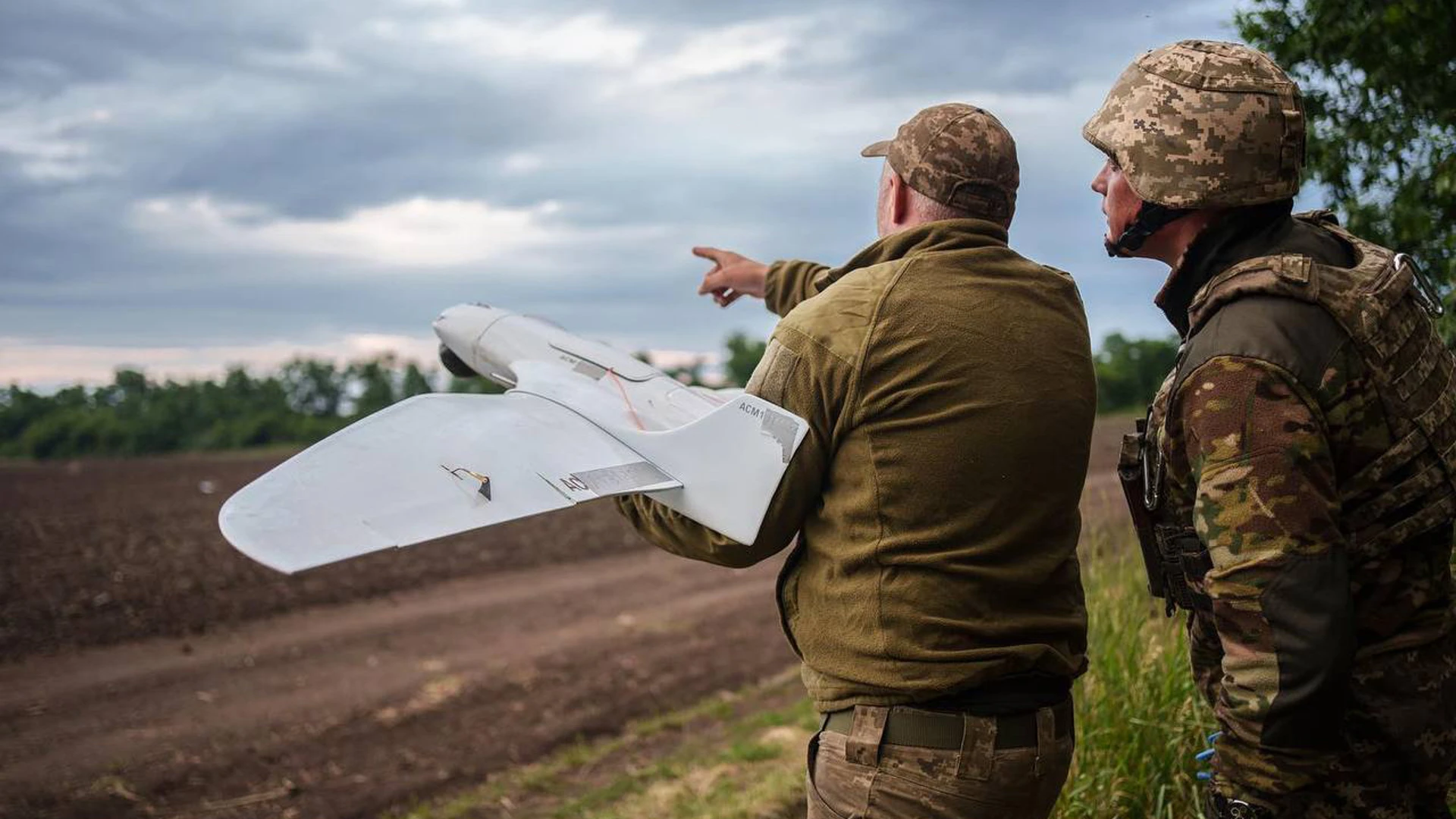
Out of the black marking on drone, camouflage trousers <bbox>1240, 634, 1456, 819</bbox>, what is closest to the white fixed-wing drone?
the black marking on drone

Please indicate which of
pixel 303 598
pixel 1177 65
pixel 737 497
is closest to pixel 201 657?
pixel 303 598

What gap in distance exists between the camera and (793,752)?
7043 millimetres

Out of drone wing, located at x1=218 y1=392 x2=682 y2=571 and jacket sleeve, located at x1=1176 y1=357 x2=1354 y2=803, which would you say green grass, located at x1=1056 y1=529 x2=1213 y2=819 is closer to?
jacket sleeve, located at x1=1176 y1=357 x2=1354 y2=803

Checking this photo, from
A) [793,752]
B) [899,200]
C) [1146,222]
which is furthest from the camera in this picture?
[793,752]

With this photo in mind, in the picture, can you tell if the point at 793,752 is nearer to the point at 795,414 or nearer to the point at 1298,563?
the point at 795,414

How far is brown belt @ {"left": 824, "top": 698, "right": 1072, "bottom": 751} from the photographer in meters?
2.48

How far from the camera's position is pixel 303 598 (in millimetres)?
12172

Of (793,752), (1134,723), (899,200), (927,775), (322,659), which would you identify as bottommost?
(793,752)

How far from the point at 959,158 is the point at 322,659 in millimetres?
9157

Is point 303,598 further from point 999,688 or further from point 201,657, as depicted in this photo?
point 999,688

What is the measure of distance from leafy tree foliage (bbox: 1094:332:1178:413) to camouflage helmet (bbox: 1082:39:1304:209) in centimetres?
2271

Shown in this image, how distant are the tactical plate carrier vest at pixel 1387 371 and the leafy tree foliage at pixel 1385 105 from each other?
3.43 meters

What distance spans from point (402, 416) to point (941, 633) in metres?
A: 1.60

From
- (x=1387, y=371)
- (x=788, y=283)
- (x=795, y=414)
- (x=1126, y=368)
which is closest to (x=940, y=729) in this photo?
(x=795, y=414)
